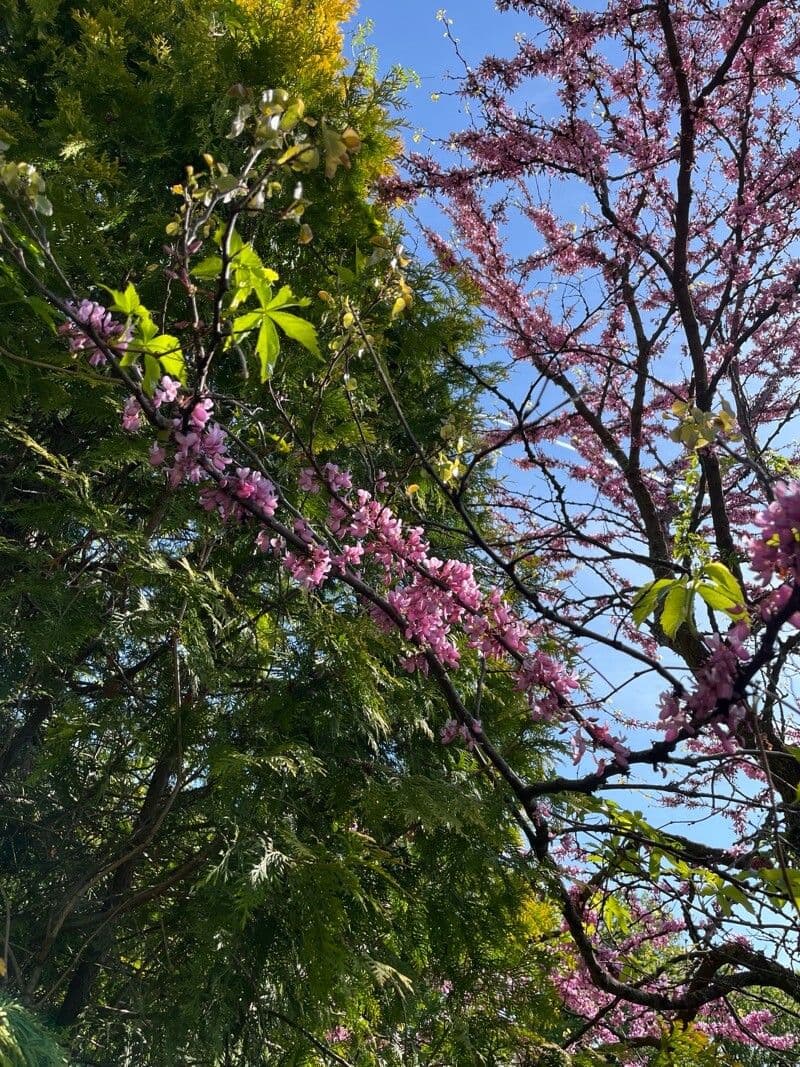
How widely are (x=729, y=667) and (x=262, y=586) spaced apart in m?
2.73

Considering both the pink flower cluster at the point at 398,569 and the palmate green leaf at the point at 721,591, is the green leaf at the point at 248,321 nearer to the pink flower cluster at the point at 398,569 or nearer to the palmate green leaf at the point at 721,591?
the pink flower cluster at the point at 398,569

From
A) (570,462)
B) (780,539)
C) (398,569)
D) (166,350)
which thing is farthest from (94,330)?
(570,462)

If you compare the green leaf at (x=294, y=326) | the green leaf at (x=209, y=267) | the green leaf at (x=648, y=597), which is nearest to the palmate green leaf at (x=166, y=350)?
the green leaf at (x=209, y=267)

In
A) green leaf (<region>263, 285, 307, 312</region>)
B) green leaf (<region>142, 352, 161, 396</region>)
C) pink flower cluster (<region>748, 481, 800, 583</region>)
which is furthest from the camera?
green leaf (<region>142, 352, 161, 396</region>)

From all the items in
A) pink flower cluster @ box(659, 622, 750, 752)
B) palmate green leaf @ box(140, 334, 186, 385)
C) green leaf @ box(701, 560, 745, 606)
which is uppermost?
palmate green leaf @ box(140, 334, 186, 385)

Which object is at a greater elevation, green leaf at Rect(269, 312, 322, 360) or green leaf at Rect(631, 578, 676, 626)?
green leaf at Rect(269, 312, 322, 360)

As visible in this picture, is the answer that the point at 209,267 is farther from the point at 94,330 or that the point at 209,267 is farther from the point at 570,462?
the point at 570,462

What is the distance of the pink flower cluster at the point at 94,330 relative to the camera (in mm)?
1588

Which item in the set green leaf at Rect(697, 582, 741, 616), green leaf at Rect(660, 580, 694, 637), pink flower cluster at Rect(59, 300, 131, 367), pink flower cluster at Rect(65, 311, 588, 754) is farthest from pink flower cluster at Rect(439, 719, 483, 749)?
pink flower cluster at Rect(59, 300, 131, 367)

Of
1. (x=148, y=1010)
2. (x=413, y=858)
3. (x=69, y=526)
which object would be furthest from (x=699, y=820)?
(x=69, y=526)

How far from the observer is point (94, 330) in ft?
5.28

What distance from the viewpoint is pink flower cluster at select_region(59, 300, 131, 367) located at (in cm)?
159

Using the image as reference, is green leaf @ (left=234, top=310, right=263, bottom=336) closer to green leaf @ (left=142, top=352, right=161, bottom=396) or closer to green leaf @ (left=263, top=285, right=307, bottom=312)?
green leaf @ (left=263, top=285, right=307, bottom=312)

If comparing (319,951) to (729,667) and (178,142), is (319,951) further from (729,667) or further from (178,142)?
(178,142)
